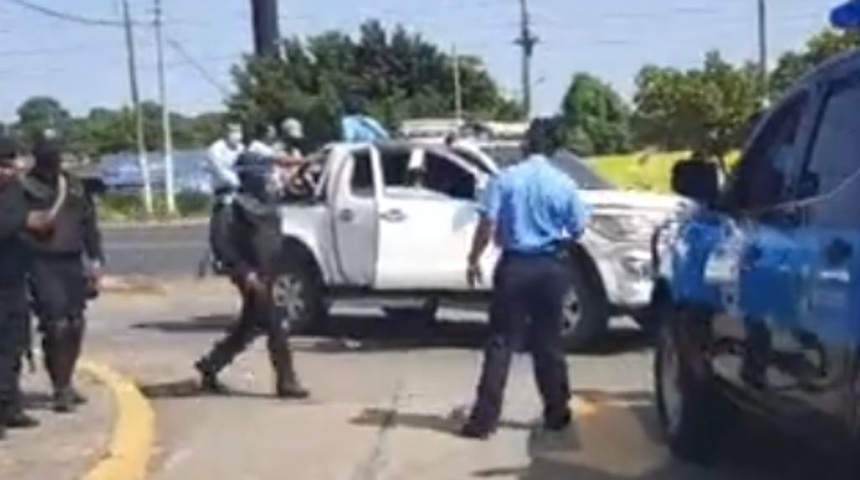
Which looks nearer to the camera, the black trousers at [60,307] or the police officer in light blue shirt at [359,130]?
the black trousers at [60,307]

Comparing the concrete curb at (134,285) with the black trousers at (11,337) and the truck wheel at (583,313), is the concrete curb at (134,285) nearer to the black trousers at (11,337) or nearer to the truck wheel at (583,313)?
the truck wheel at (583,313)

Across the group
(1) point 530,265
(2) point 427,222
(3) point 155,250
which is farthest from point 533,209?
(3) point 155,250

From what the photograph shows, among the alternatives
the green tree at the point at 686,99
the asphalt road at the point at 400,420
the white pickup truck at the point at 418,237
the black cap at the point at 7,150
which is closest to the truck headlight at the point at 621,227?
the white pickup truck at the point at 418,237

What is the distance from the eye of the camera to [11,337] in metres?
12.1

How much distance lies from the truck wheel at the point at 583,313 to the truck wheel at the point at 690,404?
5.24 meters

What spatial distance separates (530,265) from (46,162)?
326 centimetres

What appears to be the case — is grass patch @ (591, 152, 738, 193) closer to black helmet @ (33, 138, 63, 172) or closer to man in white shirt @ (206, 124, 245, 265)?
man in white shirt @ (206, 124, 245, 265)

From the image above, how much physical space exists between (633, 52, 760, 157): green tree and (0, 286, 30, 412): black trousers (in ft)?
116

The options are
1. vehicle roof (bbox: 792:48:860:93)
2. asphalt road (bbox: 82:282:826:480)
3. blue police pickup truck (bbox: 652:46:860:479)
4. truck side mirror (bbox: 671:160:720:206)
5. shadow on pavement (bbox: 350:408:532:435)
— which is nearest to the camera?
blue police pickup truck (bbox: 652:46:860:479)

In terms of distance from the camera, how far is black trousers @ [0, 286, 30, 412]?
12062 mm

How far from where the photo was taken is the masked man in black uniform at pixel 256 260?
46.1 ft

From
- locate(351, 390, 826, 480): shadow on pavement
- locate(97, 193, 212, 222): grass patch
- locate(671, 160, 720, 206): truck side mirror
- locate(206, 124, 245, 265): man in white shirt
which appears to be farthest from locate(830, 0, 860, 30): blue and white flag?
locate(97, 193, 212, 222): grass patch

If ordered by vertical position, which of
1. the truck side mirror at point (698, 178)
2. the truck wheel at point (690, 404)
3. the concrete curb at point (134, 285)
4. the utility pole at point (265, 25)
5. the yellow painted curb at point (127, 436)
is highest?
the utility pole at point (265, 25)

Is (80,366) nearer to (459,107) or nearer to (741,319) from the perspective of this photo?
(741,319)
